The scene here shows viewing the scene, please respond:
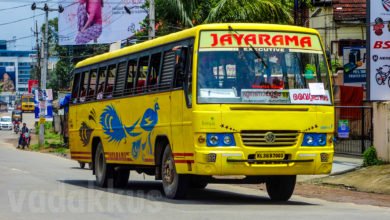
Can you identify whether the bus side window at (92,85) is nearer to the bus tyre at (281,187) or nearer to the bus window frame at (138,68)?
the bus window frame at (138,68)

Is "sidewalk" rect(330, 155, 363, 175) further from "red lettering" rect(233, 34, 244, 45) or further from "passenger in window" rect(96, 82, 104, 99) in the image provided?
"red lettering" rect(233, 34, 244, 45)

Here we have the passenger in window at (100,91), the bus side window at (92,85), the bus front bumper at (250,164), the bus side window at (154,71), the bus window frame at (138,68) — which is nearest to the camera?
the bus front bumper at (250,164)

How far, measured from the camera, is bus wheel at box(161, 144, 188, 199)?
16.8 m

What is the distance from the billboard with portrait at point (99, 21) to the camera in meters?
59.9

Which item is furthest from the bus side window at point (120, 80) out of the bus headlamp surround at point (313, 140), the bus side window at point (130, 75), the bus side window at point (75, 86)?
the bus headlamp surround at point (313, 140)

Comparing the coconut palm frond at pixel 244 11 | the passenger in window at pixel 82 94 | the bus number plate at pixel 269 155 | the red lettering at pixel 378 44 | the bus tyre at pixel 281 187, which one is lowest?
the bus tyre at pixel 281 187

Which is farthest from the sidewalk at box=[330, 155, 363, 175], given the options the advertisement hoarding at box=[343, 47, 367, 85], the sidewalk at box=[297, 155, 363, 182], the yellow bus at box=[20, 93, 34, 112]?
the yellow bus at box=[20, 93, 34, 112]

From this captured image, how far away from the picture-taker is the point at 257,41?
16.4 meters

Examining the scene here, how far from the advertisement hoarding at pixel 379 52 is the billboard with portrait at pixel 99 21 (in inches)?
1304

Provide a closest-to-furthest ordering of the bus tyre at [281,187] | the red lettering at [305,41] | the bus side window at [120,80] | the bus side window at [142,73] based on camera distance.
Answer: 1. the red lettering at [305,41]
2. the bus tyre at [281,187]
3. the bus side window at [142,73]
4. the bus side window at [120,80]

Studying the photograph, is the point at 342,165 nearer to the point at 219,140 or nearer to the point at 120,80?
the point at 120,80

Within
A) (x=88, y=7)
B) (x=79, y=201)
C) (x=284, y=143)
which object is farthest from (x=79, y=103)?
(x=88, y=7)

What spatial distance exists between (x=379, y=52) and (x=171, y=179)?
1092cm

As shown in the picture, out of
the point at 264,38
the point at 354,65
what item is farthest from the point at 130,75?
the point at 354,65
